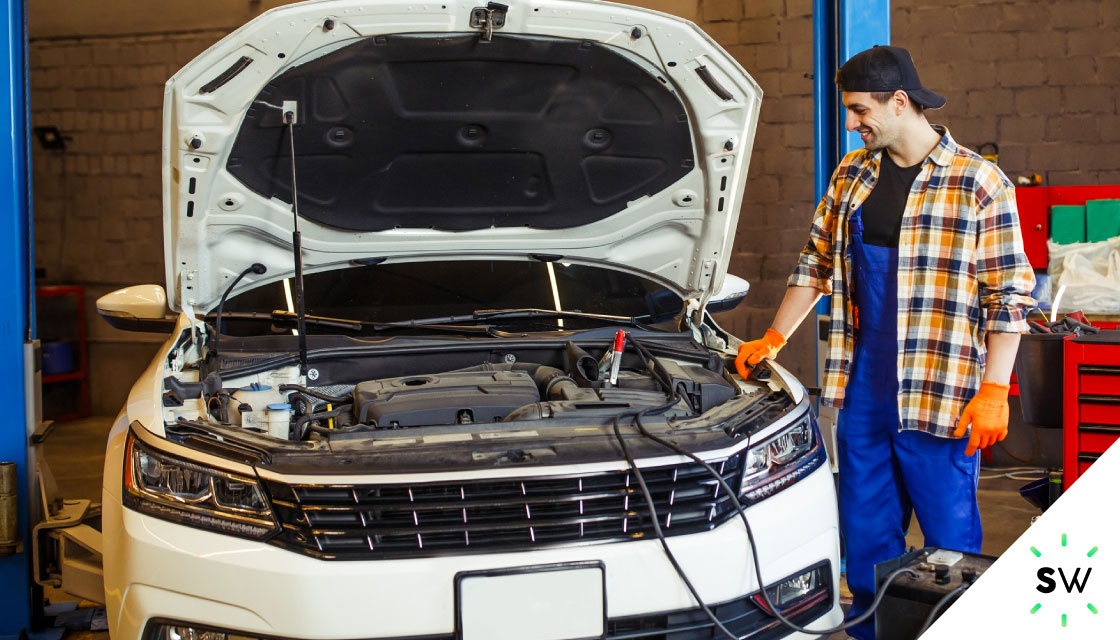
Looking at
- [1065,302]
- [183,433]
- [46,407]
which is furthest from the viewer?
[46,407]

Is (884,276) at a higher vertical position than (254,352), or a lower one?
higher

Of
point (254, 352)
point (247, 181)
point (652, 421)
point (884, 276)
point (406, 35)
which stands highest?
point (406, 35)

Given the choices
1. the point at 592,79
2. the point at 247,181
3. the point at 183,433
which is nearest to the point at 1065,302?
the point at 592,79

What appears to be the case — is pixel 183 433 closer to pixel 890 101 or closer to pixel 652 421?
pixel 652 421

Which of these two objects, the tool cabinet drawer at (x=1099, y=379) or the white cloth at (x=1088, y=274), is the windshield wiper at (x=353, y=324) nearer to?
the tool cabinet drawer at (x=1099, y=379)

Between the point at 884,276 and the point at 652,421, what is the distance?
892 millimetres

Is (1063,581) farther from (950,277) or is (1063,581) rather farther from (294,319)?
(294,319)

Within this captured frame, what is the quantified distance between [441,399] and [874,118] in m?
1.40

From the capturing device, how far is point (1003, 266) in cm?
246

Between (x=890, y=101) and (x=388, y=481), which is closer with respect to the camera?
(x=388, y=481)

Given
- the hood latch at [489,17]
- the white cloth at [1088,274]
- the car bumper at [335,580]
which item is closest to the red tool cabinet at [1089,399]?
the white cloth at [1088,274]

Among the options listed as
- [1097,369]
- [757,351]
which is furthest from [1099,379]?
[757,351]

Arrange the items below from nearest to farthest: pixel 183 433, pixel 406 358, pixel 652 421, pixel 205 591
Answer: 1. pixel 205 591
2. pixel 183 433
3. pixel 652 421
4. pixel 406 358

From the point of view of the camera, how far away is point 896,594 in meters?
2.11
